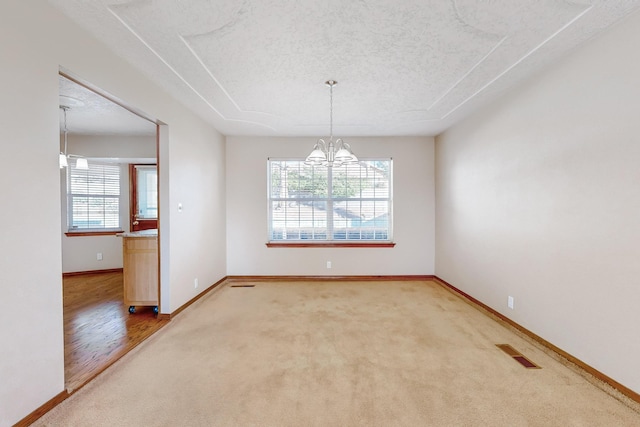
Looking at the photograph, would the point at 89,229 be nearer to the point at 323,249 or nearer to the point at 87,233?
the point at 87,233

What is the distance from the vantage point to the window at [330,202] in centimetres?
527

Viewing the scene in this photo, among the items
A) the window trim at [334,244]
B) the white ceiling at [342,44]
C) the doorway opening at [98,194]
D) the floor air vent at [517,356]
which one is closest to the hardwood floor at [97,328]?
the doorway opening at [98,194]

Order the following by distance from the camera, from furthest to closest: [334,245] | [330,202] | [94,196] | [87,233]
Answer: [94,196] < [87,233] < [330,202] < [334,245]

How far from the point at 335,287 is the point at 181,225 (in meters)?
2.52

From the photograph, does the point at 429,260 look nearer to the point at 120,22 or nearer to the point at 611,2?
the point at 611,2

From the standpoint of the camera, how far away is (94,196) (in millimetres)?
5641

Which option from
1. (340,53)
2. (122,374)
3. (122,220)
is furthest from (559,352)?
(122,220)

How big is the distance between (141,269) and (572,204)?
447 centimetres

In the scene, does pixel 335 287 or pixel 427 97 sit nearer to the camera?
pixel 427 97

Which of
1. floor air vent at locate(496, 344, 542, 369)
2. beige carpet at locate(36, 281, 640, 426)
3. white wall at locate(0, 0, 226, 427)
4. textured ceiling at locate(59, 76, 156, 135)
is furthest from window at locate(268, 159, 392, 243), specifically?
white wall at locate(0, 0, 226, 427)

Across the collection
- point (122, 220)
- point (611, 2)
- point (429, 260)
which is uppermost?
point (611, 2)

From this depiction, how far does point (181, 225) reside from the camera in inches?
142

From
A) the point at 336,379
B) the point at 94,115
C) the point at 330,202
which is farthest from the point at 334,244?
the point at 94,115

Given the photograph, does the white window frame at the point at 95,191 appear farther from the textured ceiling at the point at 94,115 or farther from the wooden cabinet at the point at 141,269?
the wooden cabinet at the point at 141,269
